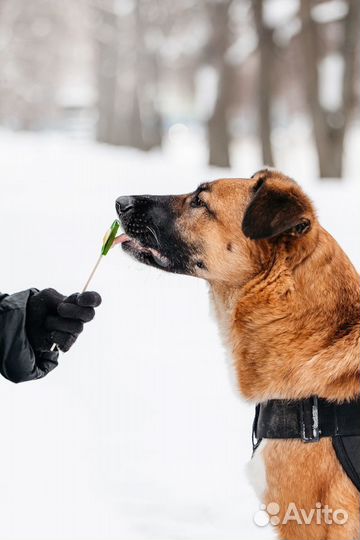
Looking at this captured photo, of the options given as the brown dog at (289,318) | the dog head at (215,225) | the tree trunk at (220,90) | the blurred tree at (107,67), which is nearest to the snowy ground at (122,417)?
the dog head at (215,225)

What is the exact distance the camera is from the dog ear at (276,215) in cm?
370

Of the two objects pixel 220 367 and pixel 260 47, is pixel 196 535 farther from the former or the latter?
Result: pixel 260 47

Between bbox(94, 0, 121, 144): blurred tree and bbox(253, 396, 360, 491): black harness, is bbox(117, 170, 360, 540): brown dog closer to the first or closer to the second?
bbox(253, 396, 360, 491): black harness

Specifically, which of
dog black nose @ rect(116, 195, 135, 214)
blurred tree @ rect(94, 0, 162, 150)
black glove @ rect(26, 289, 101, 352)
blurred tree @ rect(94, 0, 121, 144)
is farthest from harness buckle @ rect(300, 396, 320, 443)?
blurred tree @ rect(94, 0, 121, 144)

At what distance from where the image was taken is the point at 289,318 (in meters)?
3.70

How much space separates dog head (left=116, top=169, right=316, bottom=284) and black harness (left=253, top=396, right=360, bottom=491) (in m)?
→ 0.70

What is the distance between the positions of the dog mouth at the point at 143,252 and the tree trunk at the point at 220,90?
63.7ft

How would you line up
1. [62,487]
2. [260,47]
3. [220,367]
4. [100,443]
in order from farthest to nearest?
1. [260,47]
2. [220,367]
3. [100,443]
4. [62,487]

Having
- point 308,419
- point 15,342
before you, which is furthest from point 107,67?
point 308,419

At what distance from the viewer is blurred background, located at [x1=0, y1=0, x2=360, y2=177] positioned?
62.2 feet

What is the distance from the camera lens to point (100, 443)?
5766mm

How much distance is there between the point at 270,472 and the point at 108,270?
211 inches

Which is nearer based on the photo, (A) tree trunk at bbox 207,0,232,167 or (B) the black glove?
(B) the black glove

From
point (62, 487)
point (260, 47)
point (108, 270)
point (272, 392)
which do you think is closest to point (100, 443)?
point (62, 487)
